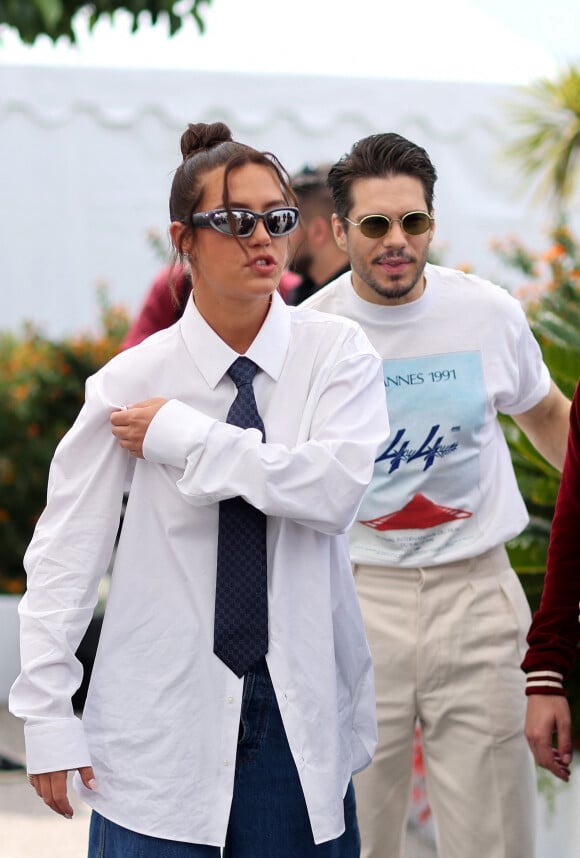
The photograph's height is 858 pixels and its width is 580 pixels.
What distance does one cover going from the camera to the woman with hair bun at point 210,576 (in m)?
2.07

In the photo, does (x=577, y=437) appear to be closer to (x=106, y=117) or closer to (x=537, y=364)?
(x=537, y=364)

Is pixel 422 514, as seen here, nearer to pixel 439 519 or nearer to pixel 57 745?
pixel 439 519

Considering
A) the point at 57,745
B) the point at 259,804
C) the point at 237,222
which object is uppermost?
the point at 237,222

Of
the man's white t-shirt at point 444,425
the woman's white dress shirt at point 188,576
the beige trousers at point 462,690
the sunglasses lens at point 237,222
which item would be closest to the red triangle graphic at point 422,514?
the man's white t-shirt at point 444,425

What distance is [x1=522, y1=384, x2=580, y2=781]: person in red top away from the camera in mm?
2418

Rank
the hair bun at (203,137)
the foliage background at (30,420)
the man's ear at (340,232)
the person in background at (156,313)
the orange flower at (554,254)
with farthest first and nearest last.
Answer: the foliage background at (30,420), the orange flower at (554,254), the person in background at (156,313), the man's ear at (340,232), the hair bun at (203,137)

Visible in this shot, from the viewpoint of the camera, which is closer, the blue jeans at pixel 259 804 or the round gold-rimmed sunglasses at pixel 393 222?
the blue jeans at pixel 259 804

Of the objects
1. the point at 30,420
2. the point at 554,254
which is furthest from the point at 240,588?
the point at 30,420

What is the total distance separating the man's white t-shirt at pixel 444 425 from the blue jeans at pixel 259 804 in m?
0.78

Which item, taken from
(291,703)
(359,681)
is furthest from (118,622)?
(359,681)

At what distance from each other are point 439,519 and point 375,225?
2.21ft

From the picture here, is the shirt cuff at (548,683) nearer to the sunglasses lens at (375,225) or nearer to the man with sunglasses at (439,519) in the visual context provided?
the man with sunglasses at (439,519)

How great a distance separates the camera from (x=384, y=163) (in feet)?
9.10

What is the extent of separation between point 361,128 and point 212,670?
236 inches
